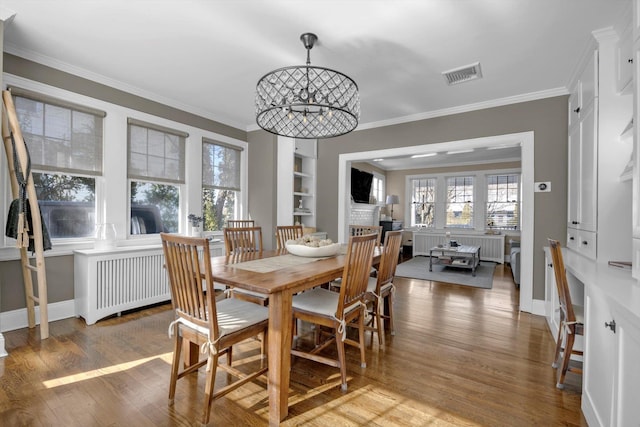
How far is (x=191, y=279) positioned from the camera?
65.4 inches

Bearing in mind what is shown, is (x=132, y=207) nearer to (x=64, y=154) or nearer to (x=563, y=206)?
(x=64, y=154)

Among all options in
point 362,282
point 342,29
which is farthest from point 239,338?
point 342,29

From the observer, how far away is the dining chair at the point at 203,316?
1602mm

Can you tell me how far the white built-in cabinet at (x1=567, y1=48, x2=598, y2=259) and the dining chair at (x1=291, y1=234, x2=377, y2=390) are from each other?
1.97m

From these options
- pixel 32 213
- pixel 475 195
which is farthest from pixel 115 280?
pixel 475 195

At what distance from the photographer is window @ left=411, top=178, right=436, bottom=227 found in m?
8.43

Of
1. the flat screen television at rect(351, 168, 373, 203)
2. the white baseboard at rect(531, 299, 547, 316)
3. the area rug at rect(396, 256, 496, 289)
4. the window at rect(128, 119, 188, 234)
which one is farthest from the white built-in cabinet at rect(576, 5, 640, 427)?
the flat screen television at rect(351, 168, 373, 203)

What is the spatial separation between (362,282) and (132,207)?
3.07 metres

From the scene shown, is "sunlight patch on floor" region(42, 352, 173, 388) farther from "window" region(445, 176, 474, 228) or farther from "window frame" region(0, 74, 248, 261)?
"window" region(445, 176, 474, 228)

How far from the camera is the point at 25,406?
5.73 ft

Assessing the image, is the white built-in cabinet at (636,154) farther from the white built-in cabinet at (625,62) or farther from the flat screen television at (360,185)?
the flat screen television at (360,185)

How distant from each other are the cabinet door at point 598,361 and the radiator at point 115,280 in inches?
152

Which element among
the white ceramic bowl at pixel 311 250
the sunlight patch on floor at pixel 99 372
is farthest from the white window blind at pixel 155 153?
the white ceramic bowl at pixel 311 250

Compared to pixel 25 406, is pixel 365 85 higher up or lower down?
higher up
